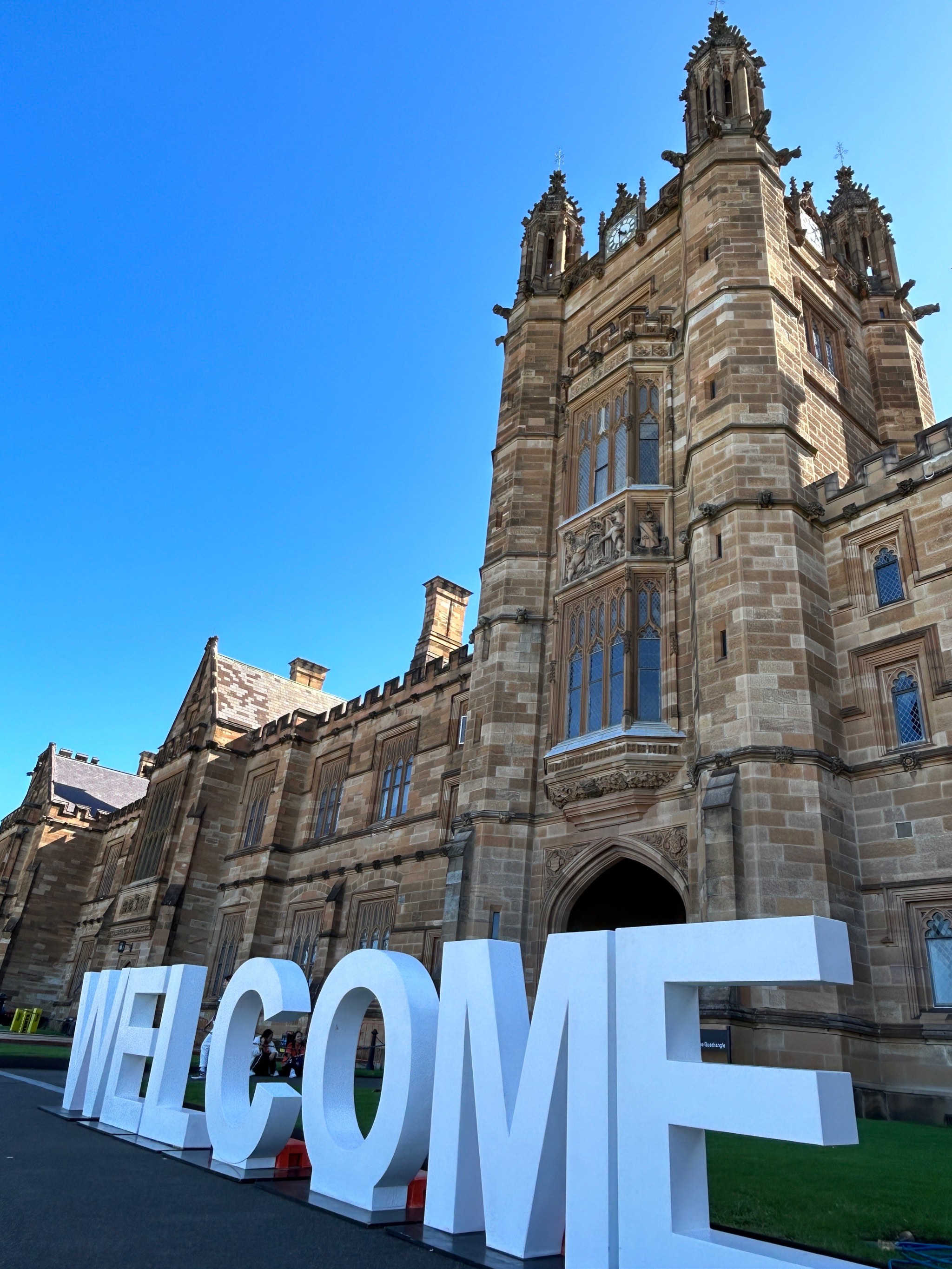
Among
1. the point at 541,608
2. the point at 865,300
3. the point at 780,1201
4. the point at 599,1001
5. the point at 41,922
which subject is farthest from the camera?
the point at 41,922

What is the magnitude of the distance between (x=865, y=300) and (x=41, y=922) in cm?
4064

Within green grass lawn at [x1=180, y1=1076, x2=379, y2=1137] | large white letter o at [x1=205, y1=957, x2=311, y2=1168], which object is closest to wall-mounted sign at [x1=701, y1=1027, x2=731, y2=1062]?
green grass lawn at [x1=180, y1=1076, x2=379, y2=1137]

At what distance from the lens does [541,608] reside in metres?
18.0

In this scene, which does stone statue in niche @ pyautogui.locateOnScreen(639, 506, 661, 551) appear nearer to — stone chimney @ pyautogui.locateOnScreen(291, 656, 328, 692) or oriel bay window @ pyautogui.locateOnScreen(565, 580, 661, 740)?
oriel bay window @ pyautogui.locateOnScreen(565, 580, 661, 740)

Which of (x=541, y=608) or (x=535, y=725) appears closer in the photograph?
(x=535, y=725)

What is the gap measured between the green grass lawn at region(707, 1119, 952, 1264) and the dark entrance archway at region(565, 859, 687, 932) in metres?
7.90

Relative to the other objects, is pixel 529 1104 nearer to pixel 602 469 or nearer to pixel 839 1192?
pixel 839 1192

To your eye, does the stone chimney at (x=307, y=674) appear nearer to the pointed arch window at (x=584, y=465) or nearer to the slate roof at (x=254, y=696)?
the slate roof at (x=254, y=696)

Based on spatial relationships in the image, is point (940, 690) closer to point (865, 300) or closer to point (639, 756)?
point (639, 756)

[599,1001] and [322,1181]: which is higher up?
[599,1001]

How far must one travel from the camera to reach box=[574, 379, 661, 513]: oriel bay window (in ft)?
57.6

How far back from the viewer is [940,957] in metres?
11.3

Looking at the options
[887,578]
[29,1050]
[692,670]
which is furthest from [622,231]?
[29,1050]

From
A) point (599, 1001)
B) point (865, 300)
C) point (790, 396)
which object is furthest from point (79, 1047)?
point (865, 300)
